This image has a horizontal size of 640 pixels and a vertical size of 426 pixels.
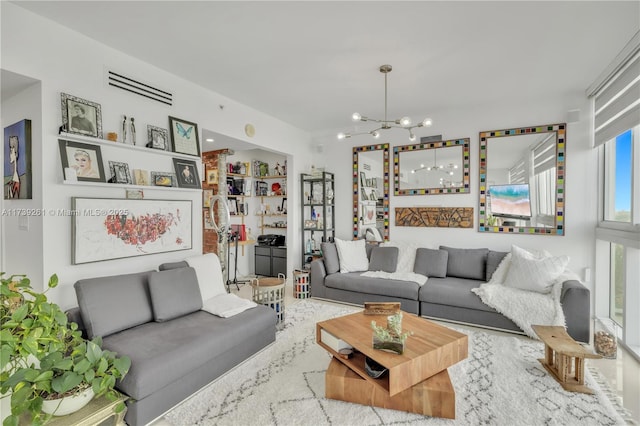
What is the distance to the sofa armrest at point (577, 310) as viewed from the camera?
9.28 ft

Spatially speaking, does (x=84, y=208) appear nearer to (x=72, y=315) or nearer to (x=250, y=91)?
(x=72, y=315)

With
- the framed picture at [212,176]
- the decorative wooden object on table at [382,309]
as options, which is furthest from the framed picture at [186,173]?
the decorative wooden object on table at [382,309]

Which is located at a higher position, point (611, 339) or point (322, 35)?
point (322, 35)

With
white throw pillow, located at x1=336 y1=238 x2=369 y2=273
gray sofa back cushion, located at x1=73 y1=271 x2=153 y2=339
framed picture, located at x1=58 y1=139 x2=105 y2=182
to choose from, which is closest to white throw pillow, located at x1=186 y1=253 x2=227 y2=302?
gray sofa back cushion, located at x1=73 y1=271 x2=153 y2=339

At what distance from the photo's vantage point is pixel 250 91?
3707mm

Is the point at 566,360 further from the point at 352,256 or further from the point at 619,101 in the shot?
the point at 352,256

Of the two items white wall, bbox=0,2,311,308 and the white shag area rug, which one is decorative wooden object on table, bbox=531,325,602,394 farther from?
white wall, bbox=0,2,311,308

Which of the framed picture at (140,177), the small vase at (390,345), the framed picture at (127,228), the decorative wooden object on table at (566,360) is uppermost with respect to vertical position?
the framed picture at (140,177)

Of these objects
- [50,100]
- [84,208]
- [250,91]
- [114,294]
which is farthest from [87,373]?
[250,91]

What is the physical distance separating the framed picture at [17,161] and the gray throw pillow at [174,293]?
3.84ft

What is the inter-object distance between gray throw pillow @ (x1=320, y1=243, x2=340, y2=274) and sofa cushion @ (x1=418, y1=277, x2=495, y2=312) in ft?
4.13

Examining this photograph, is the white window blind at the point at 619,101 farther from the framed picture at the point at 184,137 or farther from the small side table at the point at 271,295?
the framed picture at the point at 184,137

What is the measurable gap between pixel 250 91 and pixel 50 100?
6.27 ft

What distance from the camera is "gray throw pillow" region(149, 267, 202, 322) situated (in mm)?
2500
